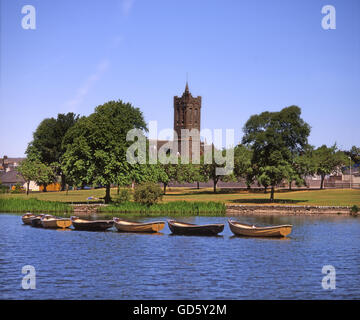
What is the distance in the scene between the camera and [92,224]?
200 ft

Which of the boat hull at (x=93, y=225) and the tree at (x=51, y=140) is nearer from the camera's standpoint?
the boat hull at (x=93, y=225)

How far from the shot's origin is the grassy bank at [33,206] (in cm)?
8136

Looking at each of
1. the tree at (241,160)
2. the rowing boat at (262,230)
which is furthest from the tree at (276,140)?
the rowing boat at (262,230)

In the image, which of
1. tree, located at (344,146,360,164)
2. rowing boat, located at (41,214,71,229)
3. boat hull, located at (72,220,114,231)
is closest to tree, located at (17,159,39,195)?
rowing boat, located at (41,214,71,229)

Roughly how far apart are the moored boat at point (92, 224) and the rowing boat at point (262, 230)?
47.6 ft

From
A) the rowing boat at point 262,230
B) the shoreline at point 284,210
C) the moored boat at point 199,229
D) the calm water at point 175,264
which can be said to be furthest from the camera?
the shoreline at point 284,210

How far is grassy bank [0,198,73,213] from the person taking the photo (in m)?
81.4

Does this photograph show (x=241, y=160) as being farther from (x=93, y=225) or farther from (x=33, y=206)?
(x=93, y=225)

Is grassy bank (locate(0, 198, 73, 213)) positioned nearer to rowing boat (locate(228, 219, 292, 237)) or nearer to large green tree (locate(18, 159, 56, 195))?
rowing boat (locate(228, 219, 292, 237))

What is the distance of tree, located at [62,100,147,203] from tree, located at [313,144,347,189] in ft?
198

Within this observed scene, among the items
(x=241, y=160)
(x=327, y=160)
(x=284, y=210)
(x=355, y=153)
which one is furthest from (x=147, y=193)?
(x=355, y=153)

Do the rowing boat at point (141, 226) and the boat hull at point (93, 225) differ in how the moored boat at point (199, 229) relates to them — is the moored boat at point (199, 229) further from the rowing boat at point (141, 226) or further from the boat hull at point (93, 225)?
the boat hull at point (93, 225)
